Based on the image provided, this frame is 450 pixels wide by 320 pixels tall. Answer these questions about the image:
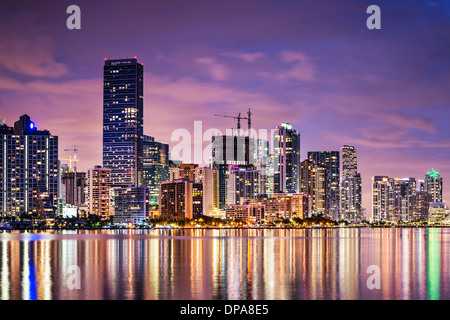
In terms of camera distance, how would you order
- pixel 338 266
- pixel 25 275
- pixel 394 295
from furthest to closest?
1. pixel 338 266
2. pixel 25 275
3. pixel 394 295

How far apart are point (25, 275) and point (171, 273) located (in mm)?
15609

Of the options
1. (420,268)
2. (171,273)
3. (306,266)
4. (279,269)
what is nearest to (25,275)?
(171,273)

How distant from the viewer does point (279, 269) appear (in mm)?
68312

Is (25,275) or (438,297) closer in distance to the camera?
(438,297)

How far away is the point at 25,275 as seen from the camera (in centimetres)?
6150

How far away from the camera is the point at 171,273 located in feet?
210

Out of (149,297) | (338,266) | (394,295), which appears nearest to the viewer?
(149,297)
